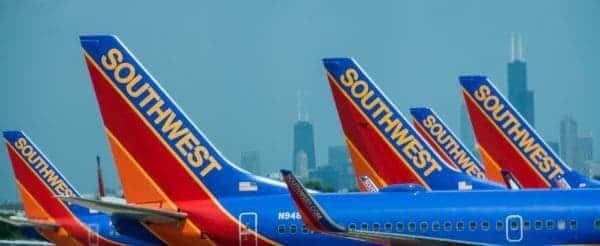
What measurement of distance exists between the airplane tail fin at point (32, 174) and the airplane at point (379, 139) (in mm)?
16069

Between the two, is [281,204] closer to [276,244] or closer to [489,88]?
[276,244]

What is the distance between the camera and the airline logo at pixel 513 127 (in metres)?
68.6

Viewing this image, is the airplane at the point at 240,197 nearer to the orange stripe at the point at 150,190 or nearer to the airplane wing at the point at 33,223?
the orange stripe at the point at 150,190

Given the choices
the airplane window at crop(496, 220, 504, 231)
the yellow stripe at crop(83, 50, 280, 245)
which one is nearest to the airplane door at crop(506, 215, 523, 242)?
the airplane window at crop(496, 220, 504, 231)

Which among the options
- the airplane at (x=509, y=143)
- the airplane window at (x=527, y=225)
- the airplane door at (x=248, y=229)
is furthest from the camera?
the airplane at (x=509, y=143)

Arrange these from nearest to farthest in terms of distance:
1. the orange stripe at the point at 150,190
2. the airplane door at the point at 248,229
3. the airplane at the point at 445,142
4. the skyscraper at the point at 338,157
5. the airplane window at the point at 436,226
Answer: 1. the airplane window at the point at 436,226
2. the orange stripe at the point at 150,190
3. the airplane door at the point at 248,229
4. the airplane at the point at 445,142
5. the skyscraper at the point at 338,157

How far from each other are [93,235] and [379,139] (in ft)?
33.6

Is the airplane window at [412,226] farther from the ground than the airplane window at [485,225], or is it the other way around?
the airplane window at [412,226]

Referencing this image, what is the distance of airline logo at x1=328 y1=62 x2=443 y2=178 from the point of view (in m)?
64.5

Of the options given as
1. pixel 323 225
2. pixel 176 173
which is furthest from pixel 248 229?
pixel 323 225

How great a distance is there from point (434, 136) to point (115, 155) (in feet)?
92.7

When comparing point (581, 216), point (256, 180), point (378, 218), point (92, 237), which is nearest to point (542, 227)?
point (581, 216)

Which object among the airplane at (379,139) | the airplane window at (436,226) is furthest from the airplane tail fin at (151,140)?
the airplane at (379,139)

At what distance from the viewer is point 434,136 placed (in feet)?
260
